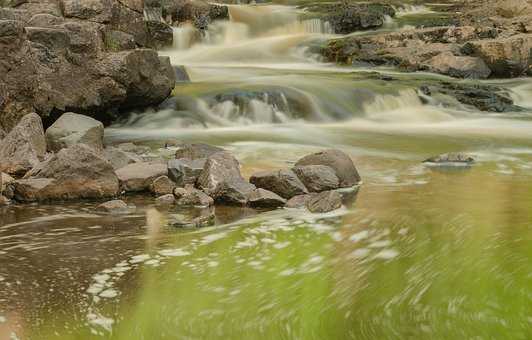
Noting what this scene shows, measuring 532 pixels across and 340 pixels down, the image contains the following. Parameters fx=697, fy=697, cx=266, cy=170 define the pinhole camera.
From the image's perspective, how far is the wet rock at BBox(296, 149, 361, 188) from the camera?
23.6 ft

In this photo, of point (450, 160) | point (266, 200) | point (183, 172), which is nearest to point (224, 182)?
point (266, 200)

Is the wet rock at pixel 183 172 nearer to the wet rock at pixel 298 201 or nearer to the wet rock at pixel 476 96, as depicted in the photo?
the wet rock at pixel 298 201

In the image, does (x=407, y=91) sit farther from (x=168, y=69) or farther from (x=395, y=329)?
(x=395, y=329)

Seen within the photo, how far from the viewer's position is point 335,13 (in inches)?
949

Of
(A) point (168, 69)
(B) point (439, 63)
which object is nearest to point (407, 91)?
(B) point (439, 63)

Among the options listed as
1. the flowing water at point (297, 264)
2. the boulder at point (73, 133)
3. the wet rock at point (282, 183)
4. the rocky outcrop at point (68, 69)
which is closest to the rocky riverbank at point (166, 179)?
the wet rock at point (282, 183)

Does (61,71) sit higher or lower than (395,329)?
higher

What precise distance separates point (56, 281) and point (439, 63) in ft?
52.4

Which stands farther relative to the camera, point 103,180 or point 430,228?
point 103,180

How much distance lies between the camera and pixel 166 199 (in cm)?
644

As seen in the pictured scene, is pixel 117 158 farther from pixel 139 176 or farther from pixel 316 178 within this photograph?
pixel 316 178

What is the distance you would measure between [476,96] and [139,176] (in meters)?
10.7

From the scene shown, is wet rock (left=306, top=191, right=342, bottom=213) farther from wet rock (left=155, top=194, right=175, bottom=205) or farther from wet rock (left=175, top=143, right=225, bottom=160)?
wet rock (left=175, top=143, right=225, bottom=160)

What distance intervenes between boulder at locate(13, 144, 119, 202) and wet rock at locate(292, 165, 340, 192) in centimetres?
181
